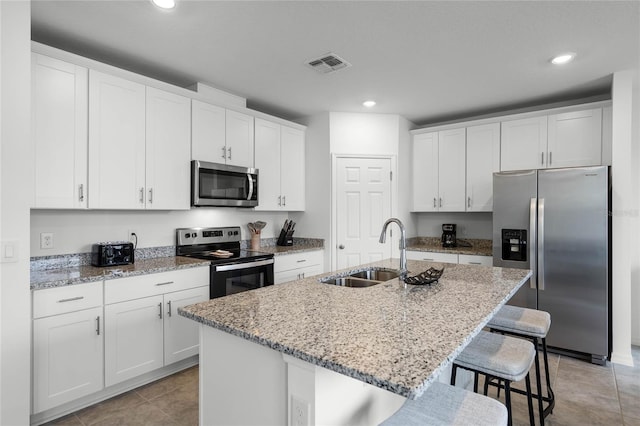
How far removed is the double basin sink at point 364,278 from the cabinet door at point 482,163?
2118mm

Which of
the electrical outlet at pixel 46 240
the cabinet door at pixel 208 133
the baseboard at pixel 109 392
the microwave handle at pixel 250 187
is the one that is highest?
the cabinet door at pixel 208 133

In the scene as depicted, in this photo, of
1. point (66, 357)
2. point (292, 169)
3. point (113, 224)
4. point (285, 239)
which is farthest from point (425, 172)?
point (66, 357)

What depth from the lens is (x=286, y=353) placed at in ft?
3.46

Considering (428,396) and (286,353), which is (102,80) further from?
(428,396)

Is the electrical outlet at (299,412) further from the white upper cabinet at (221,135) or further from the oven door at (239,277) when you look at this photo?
the white upper cabinet at (221,135)

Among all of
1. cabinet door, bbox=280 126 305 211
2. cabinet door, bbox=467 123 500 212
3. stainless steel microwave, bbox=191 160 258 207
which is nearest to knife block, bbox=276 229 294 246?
cabinet door, bbox=280 126 305 211

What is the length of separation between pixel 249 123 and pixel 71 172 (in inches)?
66.3

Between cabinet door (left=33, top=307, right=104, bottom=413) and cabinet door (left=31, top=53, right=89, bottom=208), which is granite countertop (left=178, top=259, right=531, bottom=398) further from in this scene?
cabinet door (left=31, top=53, right=89, bottom=208)

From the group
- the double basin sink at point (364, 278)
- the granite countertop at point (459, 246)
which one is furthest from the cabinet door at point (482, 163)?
the double basin sink at point (364, 278)

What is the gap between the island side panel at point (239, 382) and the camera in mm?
1191

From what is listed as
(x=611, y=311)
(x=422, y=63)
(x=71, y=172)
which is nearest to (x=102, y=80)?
(x=71, y=172)

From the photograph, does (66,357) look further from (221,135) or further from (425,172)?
(425,172)

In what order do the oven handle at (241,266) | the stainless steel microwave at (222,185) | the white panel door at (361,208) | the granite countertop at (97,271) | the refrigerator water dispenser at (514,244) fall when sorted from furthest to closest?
the white panel door at (361,208)
the refrigerator water dispenser at (514,244)
the stainless steel microwave at (222,185)
the oven handle at (241,266)
the granite countertop at (97,271)

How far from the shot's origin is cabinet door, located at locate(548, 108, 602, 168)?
335 centimetres
